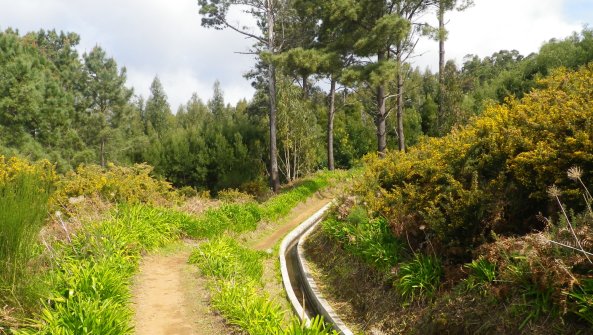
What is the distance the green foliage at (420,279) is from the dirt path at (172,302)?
297 cm

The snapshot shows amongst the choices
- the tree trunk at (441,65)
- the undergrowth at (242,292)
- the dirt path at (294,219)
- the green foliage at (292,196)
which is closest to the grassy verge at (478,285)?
the undergrowth at (242,292)

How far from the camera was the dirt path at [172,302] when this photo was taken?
19.8ft

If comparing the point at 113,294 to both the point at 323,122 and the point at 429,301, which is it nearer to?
the point at 429,301

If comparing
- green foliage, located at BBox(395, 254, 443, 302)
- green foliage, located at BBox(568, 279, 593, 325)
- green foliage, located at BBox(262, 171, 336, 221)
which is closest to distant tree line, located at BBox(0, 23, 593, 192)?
green foliage, located at BBox(262, 171, 336, 221)

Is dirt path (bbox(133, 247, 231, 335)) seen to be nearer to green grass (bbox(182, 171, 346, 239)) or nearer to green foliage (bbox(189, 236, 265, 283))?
green foliage (bbox(189, 236, 265, 283))

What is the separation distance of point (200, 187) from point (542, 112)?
21811mm

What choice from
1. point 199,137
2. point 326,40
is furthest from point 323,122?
point 326,40

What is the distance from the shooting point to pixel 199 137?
1062 inches

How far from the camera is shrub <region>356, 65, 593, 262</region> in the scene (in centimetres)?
589

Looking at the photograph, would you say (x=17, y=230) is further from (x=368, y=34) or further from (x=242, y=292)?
(x=368, y=34)

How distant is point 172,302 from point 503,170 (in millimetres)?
5741

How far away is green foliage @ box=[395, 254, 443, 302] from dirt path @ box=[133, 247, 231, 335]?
9.74 feet

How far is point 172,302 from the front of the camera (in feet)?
22.9

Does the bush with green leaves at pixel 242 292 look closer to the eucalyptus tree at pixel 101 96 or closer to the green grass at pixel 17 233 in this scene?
the green grass at pixel 17 233
